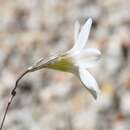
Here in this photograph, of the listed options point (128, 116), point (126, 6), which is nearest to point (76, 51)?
point (128, 116)

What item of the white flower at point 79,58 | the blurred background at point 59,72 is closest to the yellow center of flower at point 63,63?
the white flower at point 79,58

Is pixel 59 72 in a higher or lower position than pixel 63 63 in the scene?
lower

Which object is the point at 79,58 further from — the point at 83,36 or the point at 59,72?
the point at 59,72

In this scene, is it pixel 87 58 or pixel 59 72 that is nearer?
pixel 87 58

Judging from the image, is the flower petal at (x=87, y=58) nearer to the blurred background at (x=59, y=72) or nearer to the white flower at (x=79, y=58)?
the white flower at (x=79, y=58)

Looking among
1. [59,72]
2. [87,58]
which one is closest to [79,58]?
[87,58]

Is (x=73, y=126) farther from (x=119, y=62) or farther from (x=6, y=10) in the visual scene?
(x=6, y=10)
